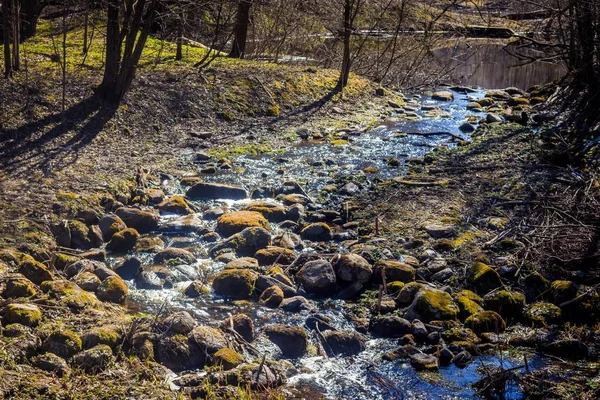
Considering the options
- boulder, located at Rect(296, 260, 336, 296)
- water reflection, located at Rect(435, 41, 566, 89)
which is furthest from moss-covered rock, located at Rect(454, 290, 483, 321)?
water reflection, located at Rect(435, 41, 566, 89)

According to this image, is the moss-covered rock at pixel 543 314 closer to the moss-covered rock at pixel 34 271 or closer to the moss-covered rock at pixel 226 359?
the moss-covered rock at pixel 226 359

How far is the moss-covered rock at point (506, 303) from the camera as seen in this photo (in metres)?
7.52

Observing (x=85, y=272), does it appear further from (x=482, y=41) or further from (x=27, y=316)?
(x=482, y=41)

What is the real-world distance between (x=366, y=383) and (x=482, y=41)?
86.2ft

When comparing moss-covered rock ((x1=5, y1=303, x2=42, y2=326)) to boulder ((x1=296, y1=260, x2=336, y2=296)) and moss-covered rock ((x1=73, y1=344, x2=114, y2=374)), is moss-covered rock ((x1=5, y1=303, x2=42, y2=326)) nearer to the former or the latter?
moss-covered rock ((x1=73, y1=344, x2=114, y2=374))

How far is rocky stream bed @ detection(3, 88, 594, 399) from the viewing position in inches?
243

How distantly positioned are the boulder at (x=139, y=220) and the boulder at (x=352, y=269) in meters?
2.63

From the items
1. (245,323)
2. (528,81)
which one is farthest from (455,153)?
(528,81)

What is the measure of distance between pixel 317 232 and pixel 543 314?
3152 mm

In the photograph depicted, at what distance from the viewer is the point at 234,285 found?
306 inches

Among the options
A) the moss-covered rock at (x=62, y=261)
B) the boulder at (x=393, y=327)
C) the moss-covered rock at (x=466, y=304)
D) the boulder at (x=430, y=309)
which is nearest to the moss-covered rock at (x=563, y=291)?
the moss-covered rock at (x=466, y=304)

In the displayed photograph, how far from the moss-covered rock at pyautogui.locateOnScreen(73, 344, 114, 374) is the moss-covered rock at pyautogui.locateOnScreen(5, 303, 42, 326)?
585mm

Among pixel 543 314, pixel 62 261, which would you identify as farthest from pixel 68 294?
pixel 543 314

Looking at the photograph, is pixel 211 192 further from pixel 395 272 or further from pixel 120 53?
pixel 120 53
